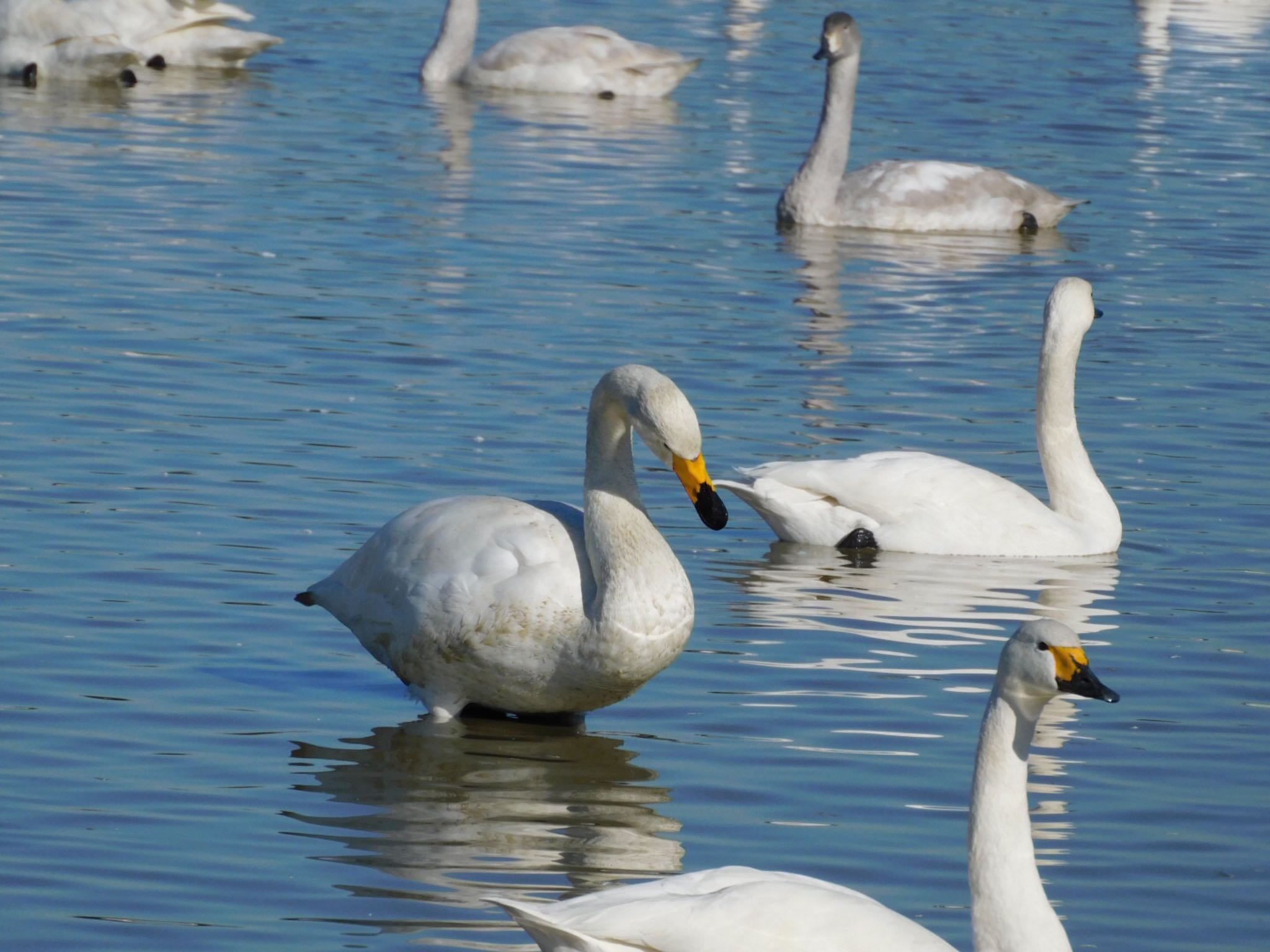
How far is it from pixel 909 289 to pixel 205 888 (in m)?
10.2

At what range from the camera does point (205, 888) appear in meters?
5.97

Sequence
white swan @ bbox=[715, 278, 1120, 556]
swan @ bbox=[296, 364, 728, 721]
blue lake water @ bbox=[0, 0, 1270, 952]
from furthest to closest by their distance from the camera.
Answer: white swan @ bbox=[715, 278, 1120, 556] → swan @ bbox=[296, 364, 728, 721] → blue lake water @ bbox=[0, 0, 1270, 952]

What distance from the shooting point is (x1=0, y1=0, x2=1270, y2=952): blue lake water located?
638 centimetres

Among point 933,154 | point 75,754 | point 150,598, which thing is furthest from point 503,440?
point 933,154

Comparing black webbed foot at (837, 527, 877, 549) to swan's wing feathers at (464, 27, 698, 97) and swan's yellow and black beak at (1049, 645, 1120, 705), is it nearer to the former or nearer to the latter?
swan's yellow and black beak at (1049, 645, 1120, 705)

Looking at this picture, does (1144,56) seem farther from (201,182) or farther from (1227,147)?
(201,182)

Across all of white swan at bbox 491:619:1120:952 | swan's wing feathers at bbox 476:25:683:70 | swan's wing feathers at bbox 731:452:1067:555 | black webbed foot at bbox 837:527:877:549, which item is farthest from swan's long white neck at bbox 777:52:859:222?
white swan at bbox 491:619:1120:952

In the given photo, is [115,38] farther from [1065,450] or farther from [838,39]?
[1065,450]

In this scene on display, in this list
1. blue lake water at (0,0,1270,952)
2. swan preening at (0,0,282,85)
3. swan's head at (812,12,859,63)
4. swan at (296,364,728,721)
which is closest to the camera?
blue lake water at (0,0,1270,952)

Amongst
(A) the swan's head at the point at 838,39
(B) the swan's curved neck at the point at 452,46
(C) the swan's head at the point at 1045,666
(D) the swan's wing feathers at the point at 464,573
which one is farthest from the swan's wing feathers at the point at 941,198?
(C) the swan's head at the point at 1045,666

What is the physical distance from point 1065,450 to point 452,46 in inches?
541

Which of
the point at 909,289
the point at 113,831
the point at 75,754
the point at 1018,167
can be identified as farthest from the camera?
the point at 1018,167

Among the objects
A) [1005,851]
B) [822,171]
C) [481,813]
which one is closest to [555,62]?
[822,171]

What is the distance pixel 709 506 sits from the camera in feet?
22.4
